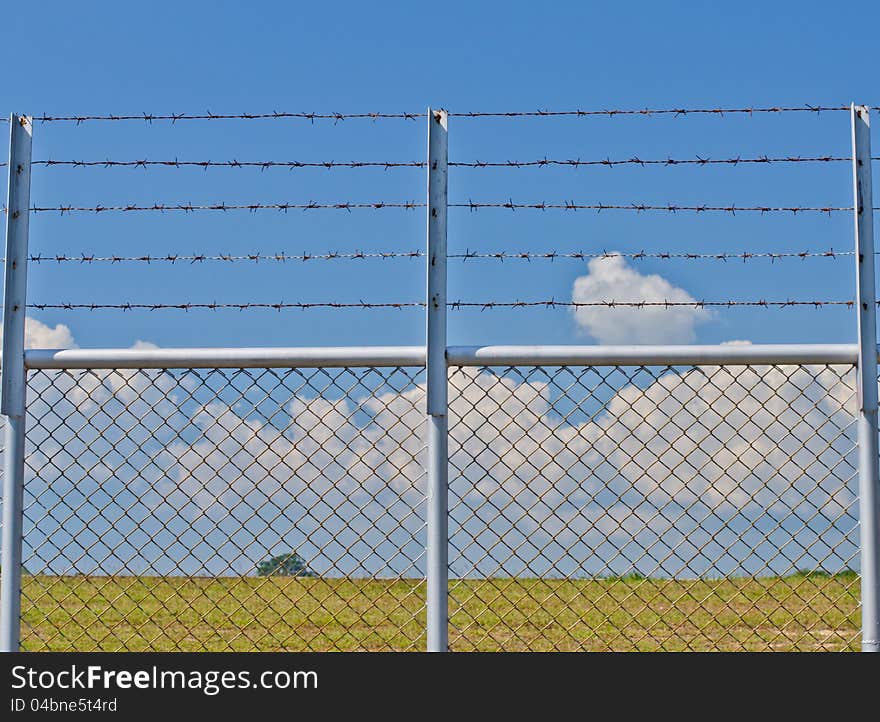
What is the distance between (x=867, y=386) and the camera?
159 inches

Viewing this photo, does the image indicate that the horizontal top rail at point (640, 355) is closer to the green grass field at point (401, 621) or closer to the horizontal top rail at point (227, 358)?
the horizontal top rail at point (227, 358)

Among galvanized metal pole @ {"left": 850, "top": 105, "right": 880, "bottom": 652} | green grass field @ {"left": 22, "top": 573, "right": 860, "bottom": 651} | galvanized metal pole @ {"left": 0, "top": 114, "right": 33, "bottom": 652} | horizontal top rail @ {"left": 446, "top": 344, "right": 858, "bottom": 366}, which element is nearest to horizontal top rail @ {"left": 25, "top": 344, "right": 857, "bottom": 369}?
horizontal top rail @ {"left": 446, "top": 344, "right": 858, "bottom": 366}

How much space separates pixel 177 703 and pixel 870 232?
132 inches

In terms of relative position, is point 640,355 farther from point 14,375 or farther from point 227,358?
point 14,375

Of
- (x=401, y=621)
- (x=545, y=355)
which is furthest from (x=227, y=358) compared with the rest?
(x=401, y=621)

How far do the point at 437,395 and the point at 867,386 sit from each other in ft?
5.71

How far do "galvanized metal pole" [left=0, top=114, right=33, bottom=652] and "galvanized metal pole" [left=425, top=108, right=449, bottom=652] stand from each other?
1733mm

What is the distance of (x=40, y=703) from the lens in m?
3.85

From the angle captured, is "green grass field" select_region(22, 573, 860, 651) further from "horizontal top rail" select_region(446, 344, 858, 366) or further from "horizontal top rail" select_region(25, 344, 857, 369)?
"horizontal top rail" select_region(446, 344, 858, 366)

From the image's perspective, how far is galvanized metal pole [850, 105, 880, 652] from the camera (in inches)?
157

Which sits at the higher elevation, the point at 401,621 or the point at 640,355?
the point at 640,355

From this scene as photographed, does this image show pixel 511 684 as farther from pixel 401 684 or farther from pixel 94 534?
pixel 94 534

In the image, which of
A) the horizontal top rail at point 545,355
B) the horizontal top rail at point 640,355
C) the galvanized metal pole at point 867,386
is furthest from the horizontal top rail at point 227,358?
the galvanized metal pole at point 867,386

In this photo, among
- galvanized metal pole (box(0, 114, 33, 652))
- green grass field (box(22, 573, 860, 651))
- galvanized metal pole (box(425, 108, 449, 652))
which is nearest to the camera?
galvanized metal pole (box(425, 108, 449, 652))
